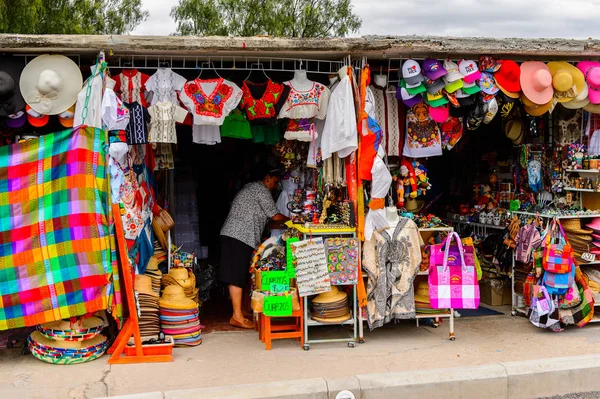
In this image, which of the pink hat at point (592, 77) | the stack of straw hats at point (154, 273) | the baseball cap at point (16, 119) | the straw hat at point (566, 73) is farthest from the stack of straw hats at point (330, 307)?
the pink hat at point (592, 77)

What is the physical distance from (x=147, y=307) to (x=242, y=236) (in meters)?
1.43

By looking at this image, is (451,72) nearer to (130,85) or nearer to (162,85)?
(162,85)

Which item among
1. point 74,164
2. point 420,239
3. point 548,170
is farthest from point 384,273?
point 74,164

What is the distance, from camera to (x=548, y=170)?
7188 mm

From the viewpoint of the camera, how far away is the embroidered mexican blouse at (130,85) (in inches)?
Answer: 230

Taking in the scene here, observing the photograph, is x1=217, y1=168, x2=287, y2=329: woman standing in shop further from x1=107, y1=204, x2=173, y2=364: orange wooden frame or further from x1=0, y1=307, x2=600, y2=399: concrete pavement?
x1=107, y1=204, x2=173, y2=364: orange wooden frame

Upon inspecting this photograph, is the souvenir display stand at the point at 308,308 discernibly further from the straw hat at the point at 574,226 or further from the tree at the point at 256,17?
the tree at the point at 256,17

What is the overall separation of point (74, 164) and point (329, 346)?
301cm

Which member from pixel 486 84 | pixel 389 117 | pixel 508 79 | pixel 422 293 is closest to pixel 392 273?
pixel 422 293

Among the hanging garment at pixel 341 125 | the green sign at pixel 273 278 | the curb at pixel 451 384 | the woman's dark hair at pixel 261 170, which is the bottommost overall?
the curb at pixel 451 384

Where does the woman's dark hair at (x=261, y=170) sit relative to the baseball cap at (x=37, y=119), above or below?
below

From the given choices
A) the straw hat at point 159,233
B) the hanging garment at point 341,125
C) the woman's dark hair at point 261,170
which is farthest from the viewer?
the woman's dark hair at point 261,170

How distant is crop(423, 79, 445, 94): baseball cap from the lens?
608 cm

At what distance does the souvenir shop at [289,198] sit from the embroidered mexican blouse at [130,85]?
14 millimetres
